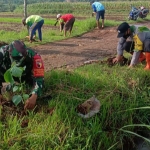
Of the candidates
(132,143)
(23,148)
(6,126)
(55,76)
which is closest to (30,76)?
(55,76)

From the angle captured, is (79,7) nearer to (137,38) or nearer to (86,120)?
(137,38)

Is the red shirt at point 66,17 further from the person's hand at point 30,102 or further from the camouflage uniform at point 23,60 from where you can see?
the person's hand at point 30,102

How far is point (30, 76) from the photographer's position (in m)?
→ 3.82

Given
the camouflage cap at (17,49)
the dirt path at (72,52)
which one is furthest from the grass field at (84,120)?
the dirt path at (72,52)

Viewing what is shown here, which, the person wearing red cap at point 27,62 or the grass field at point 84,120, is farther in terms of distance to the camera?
the person wearing red cap at point 27,62

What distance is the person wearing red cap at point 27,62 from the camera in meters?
3.19

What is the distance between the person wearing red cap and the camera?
10.5 feet

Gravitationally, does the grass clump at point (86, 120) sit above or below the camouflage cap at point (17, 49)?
below

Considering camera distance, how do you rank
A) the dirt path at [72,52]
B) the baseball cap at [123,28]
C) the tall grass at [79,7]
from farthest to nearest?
the tall grass at [79,7]
the dirt path at [72,52]
the baseball cap at [123,28]

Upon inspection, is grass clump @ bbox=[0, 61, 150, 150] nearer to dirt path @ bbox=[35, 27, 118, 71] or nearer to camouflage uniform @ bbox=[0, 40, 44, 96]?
camouflage uniform @ bbox=[0, 40, 44, 96]

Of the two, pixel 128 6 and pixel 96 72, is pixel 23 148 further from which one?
pixel 128 6

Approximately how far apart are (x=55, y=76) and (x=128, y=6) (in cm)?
3269

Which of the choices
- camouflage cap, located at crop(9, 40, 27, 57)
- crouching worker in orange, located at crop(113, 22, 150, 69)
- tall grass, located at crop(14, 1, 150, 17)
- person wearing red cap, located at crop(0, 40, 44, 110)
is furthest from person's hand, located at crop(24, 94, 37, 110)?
tall grass, located at crop(14, 1, 150, 17)

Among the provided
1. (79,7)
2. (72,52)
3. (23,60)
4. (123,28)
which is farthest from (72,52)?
(79,7)
